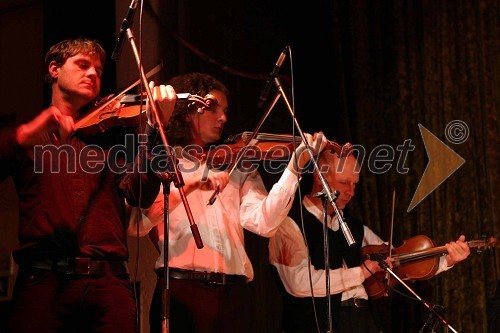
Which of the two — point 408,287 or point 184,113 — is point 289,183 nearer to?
point 184,113

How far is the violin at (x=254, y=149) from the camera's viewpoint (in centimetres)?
323

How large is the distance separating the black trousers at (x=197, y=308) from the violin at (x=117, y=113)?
0.65m

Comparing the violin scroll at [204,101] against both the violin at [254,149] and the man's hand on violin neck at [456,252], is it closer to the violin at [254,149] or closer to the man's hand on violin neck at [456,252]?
the violin at [254,149]

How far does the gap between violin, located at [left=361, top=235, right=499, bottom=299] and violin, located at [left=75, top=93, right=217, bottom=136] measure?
4.73 ft

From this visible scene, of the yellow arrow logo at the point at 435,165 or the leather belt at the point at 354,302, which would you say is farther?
the yellow arrow logo at the point at 435,165

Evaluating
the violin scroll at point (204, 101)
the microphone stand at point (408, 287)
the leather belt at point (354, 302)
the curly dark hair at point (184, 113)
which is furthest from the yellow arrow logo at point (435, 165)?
the violin scroll at point (204, 101)

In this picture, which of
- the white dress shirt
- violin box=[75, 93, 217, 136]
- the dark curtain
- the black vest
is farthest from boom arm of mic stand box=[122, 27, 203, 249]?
the dark curtain

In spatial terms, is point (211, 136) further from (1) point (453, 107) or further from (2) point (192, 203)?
(1) point (453, 107)

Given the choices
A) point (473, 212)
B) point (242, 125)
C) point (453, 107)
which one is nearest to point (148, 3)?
point (242, 125)

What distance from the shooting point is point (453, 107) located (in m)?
4.47

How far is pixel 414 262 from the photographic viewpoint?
3.77m

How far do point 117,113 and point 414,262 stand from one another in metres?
1.84

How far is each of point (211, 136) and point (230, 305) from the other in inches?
29.4

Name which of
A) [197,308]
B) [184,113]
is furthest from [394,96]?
[197,308]
